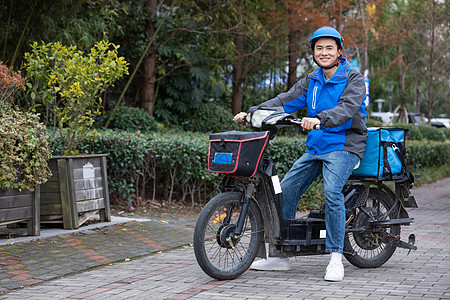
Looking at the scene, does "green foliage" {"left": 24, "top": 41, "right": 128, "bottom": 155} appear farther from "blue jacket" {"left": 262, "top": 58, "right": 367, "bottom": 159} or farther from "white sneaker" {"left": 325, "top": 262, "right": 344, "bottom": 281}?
"white sneaker" {"left": 325, "top": 262, "right": 344, "bottom": 281}

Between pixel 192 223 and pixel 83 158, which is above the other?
pixel 83 158

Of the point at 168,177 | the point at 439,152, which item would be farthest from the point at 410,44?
the point at 168,177

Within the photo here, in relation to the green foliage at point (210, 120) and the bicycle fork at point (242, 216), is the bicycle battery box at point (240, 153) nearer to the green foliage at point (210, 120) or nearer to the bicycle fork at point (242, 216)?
the bicycle fork at point (242, 216)

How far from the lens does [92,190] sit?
23.7 feet

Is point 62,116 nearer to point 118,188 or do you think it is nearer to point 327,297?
point 118,188

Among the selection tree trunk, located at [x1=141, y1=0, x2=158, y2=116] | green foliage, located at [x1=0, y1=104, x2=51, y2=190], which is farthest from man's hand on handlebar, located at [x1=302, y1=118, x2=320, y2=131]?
tree trunk, located at [x1=141, y1=0, x2=158, y2=116]

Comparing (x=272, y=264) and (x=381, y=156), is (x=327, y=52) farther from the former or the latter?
(x=272, y=264)

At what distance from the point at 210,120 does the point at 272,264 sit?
11008mm

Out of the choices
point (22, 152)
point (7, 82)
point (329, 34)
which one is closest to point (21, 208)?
point (22, 152)

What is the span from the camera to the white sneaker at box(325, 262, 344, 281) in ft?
16.4

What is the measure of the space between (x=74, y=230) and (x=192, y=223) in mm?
1633

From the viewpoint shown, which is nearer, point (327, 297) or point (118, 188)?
point (327, 297)

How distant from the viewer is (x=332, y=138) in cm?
513

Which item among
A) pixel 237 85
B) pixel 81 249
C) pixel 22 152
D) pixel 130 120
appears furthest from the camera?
pixel 237 85
